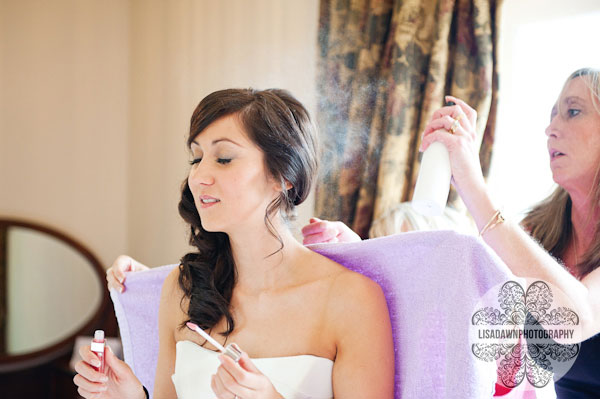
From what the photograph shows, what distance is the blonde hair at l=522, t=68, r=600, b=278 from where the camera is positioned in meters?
1.32

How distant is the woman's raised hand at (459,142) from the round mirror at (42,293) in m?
2.83

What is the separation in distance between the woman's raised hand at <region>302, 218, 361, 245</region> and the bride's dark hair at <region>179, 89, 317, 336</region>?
133 millimetres

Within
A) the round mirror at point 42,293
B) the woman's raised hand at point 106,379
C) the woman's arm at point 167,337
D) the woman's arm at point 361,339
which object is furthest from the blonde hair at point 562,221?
the round mirror at point 42,293

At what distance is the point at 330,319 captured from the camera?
4.31ft

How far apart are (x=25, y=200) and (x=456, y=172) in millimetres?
3061

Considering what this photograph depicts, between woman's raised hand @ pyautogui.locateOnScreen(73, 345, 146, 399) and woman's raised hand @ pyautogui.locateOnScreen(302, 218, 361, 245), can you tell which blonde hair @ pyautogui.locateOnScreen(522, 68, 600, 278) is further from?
woman's raised hand @ pyautogui.locateOnScreen(73, 345, 146, 399)

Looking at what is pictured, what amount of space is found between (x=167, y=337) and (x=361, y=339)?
0.53 meters

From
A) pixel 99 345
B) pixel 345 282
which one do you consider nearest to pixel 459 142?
pixel 345 282

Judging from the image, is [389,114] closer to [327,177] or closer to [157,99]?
[327,177]

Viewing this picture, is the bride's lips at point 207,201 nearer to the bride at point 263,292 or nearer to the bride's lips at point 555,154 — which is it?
the bride at point 263,292

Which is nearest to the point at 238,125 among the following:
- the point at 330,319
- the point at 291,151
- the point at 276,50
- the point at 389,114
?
the point at 291,151

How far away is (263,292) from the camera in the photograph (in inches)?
56.6

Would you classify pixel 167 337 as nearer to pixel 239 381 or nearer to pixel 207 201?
pixel 207 201

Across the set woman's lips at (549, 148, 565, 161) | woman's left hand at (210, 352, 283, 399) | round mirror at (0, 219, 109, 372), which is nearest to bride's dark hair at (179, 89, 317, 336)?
woman's left hand at (210, 352, 283, 399)
